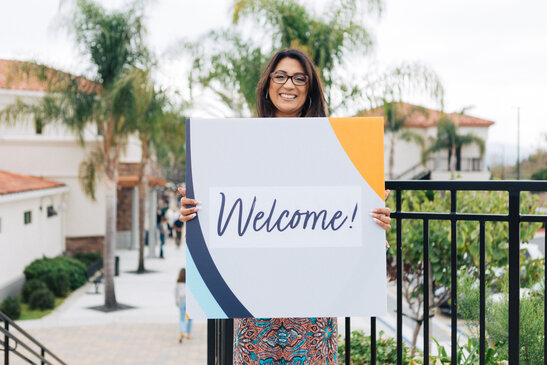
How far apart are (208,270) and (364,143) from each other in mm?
757

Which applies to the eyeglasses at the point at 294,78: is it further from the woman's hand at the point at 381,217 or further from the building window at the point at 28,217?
the building window at the point at 28,217

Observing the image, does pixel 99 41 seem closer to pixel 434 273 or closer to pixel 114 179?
pixel 114 179

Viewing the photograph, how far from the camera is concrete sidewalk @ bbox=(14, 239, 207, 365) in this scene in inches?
403

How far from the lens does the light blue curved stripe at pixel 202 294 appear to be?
7.01ft

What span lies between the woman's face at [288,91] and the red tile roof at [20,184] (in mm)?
12640

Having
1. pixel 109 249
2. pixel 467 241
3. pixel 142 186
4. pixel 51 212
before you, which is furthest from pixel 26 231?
pixel 467 241

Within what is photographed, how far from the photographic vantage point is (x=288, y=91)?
91.8 inches

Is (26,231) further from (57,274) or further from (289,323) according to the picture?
(289,323)

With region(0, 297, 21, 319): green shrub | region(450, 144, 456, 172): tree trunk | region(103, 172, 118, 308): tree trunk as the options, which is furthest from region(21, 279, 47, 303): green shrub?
region(450, 144, 456, 172): tree trunk

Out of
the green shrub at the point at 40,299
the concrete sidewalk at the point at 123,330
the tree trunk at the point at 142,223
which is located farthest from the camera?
the tree trunk at the point at 142,223

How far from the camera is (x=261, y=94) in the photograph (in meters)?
2.42

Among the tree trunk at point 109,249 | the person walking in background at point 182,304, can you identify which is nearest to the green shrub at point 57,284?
the tree trunk at point 109,249

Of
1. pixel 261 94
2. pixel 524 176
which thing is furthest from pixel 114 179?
pixel 524 176

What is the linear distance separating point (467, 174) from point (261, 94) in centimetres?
3632
